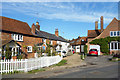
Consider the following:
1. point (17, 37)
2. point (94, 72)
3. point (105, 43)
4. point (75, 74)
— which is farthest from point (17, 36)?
Answer: point (105, 43)

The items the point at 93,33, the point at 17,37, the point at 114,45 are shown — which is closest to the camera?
the point at 17,37

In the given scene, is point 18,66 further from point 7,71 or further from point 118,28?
point 118,28

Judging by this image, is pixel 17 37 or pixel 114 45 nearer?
pixel 17 37

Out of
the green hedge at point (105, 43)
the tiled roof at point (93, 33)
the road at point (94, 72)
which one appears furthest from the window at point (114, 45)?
the road at point (94, 72)

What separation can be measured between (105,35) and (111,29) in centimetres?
200

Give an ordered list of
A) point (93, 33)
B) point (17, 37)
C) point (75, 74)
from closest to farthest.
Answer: point (75, 74) < point (17, 37) < point (93, 33)

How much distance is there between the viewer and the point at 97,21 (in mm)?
42000

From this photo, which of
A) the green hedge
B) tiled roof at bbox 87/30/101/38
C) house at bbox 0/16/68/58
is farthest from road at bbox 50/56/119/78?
tiled roof at bbox 87/30/101/38

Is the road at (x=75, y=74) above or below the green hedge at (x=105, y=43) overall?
below

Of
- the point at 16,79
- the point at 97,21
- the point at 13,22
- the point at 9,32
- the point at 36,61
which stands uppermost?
the point at 97,21

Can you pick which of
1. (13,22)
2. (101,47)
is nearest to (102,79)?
(13,22)

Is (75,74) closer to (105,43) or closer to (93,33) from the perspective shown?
(105,43)

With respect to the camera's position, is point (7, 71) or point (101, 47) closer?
point (7, 71)

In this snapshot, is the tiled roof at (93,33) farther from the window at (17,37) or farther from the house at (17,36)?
the window at (17,37)
